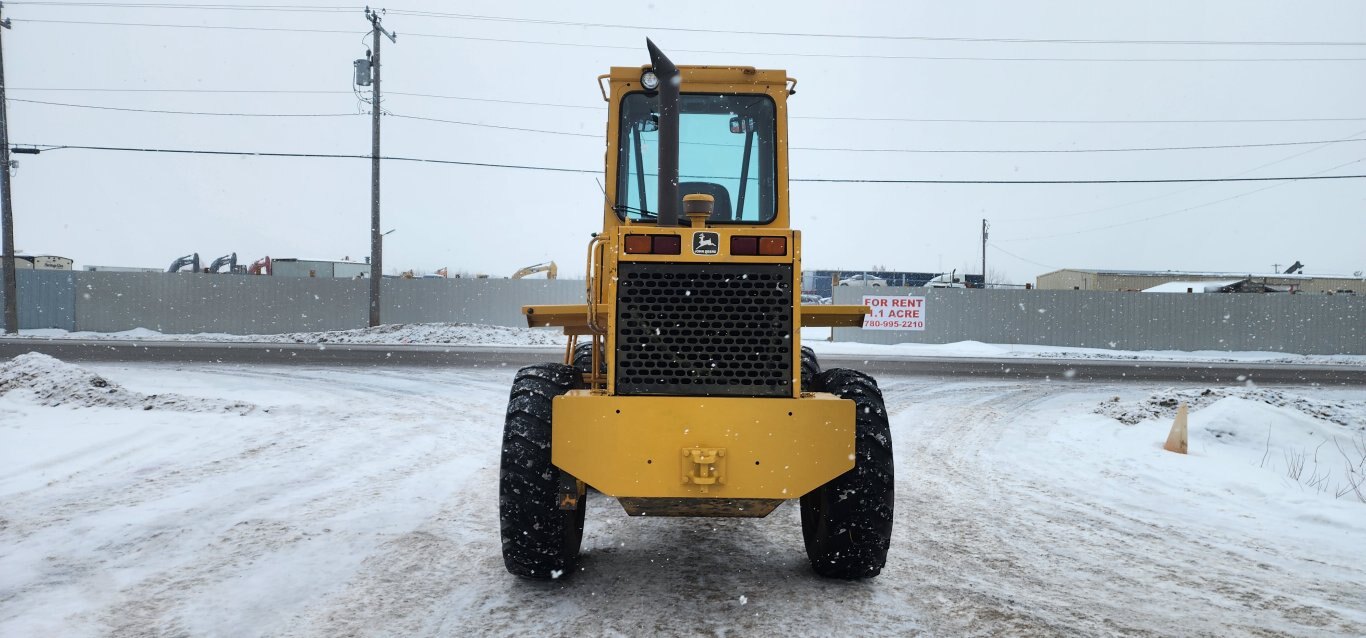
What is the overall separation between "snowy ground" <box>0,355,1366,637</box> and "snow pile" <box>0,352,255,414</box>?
6 cm

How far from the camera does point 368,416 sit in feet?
34.6

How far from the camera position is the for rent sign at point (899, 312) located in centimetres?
2730

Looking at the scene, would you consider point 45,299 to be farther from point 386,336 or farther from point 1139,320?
point 1139,320

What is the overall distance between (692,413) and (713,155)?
6.88 feet

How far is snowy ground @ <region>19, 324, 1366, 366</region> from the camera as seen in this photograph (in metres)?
24.5

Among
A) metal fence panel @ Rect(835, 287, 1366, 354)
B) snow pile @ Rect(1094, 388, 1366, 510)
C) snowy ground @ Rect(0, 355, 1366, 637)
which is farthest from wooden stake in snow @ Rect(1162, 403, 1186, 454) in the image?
metal fence panel @ Rect(835, 287, 1366, 354)

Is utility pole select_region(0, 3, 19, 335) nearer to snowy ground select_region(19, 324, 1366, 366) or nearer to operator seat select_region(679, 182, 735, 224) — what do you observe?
snowy ground select_region(19, 324, 1366, 366)

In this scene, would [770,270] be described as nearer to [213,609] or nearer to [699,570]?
[699,570]

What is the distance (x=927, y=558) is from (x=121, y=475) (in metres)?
6.18

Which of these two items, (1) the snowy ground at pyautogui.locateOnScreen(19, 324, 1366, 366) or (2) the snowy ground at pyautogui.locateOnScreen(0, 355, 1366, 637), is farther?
(1) the snowy ground at pyautogui.locateOnScreen(19, 324, 1366, 366)

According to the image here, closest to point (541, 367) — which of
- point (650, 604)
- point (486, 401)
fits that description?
point (650, 604)

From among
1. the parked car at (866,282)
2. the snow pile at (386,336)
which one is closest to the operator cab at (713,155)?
the snow pile at (386,336)

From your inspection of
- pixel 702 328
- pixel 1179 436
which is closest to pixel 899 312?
pixel 1179 436

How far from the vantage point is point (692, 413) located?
12.1 ft
